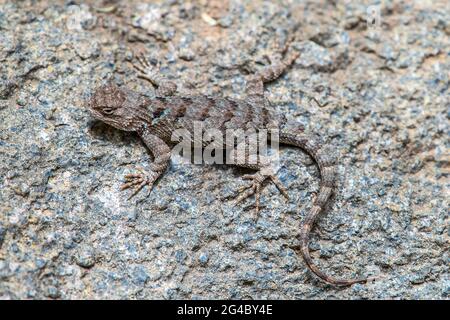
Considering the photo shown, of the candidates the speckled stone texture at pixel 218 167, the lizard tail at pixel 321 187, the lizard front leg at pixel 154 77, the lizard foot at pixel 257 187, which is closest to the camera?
the speckled stone texture at pixel 218 167

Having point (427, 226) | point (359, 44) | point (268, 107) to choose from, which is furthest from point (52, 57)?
point (427, 226)

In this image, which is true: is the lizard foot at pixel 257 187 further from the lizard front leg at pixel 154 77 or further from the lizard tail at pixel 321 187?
the lizard front leg at pixel 154 77

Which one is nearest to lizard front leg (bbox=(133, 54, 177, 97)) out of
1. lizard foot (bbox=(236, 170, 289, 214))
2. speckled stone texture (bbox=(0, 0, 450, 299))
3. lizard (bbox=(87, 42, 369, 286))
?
lizard (bbox=(87, 42, 369, 286))

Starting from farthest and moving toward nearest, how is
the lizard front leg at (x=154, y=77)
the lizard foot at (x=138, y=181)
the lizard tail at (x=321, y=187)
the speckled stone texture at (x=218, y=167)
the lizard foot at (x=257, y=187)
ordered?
the lizard front leg at (x=154, y=77)
the lizard foot at (x=257, y=187)
the lizard foot at (x=138, y=181)
the lizard tail at (x=321, y=187)
the speckled stone texture at (x=218, y=167)

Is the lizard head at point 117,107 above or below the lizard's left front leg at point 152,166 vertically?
above

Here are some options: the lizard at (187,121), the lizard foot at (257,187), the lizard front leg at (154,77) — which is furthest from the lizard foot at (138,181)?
the lizard front leg at (154,77)

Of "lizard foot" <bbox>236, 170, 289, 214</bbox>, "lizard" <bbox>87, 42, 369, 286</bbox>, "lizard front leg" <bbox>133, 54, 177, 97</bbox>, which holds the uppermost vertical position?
"lizard front leg" <bbox>133, 54, 177, 97</bbox>

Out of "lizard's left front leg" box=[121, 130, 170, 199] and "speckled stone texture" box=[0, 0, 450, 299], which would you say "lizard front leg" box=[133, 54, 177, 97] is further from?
"lizard's left front leg" box=[121, 130, 170, 199]

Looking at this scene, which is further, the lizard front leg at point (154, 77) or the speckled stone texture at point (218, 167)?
the lizard front leg at point (154, 77)
